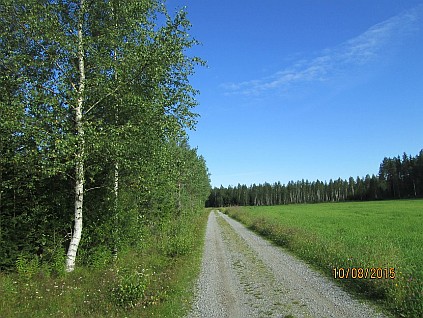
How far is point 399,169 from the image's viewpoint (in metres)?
132

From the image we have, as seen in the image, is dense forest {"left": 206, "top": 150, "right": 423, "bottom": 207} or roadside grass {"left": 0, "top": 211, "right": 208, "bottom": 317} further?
dense forest {"left": 206, "top": 150, "right": 423, "bottom": 207}

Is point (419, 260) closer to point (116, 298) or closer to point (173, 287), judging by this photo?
point (173, 287)

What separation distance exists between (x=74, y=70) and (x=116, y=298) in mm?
7615

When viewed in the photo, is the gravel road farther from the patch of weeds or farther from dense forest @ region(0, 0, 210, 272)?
dense forest @ region(0, 0, 210, 272)

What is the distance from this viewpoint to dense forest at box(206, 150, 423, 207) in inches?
5010

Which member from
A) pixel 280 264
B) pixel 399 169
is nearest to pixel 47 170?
pixel 280 264
